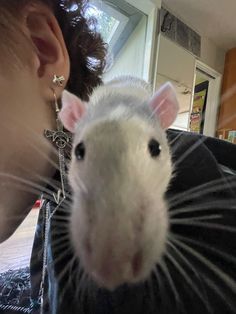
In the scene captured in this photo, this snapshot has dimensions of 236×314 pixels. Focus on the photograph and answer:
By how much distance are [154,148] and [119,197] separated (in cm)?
5

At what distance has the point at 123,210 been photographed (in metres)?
0.12

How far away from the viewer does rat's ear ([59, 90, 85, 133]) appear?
19cm

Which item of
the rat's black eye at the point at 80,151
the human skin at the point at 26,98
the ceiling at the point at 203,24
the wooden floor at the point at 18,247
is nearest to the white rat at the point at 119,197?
the rat's black eye at the point at 80,151

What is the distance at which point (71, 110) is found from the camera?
189mm

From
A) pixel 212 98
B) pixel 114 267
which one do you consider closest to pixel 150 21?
pixel 212 98

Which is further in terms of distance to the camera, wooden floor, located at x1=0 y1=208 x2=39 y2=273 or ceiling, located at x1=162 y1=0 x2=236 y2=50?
ceiling, located at x1=162 y1=0 x2=236 y2=50

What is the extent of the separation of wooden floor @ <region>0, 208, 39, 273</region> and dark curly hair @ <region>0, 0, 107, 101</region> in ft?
0.48

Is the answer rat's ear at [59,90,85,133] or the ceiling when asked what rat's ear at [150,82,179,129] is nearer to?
rat's ear at [59,90,85,133]

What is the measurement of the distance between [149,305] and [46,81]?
0.19m

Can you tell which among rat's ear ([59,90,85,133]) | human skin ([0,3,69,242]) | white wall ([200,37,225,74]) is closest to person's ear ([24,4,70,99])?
human skin ([0,3,69,242])

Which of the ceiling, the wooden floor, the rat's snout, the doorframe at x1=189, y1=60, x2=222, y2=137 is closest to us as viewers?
the rat's snout

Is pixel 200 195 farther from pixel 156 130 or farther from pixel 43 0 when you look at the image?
pixel 43 0

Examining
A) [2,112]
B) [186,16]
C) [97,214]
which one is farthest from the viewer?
[186,16]

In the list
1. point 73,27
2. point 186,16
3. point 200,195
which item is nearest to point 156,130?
point 200,195
